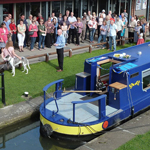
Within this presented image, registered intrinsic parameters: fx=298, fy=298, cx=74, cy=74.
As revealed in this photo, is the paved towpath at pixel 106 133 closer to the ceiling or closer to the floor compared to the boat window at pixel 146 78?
closer to the floor

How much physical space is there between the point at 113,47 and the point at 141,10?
41.3 feet

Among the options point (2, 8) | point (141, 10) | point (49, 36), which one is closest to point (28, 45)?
point (49, 36)

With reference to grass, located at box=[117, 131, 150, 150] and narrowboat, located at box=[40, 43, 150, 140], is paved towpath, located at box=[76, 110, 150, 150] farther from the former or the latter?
narrowboat, located at box=[40, 43, 150, 140]

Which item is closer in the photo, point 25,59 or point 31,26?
point 25,59

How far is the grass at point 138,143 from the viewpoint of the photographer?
7.71 m

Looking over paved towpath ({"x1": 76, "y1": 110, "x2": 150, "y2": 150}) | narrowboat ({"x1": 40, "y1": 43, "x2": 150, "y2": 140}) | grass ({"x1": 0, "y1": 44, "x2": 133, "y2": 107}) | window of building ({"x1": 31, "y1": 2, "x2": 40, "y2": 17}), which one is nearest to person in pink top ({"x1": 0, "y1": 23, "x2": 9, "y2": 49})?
grass ({"x1": 0, "y1": 44, "x2": 133, "y2": 107})

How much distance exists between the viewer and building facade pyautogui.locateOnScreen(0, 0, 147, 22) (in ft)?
58.4

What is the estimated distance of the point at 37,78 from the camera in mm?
12742

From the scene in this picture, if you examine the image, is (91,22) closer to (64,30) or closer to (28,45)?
(64,30)

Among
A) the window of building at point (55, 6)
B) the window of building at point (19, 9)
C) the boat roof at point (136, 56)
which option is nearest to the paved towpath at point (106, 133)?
the boat roof at point (136, 56)

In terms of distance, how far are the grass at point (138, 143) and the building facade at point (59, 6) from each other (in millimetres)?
11599

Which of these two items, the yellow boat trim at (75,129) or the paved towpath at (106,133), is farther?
the yellow boat trim at (75,129)

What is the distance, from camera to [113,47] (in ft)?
58.5

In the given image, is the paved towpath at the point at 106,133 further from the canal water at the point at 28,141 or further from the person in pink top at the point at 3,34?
the person in pink top at the point at 3,34
